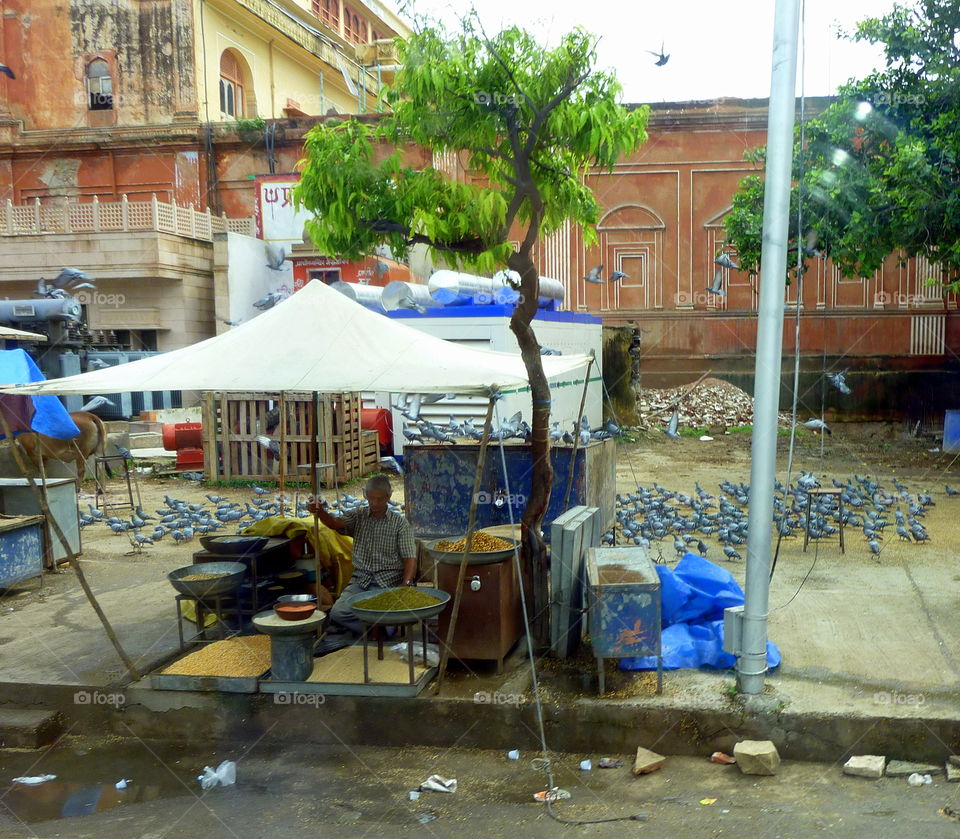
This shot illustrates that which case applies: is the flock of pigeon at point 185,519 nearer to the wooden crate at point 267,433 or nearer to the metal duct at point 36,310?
the wooden crate at point 267,433

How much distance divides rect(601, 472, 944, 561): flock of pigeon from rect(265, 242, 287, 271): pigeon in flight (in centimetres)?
1620

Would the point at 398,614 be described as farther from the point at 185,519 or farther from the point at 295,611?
the point at 185,519

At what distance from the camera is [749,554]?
19.1 feet

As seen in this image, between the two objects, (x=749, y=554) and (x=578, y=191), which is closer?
(x=749, y=554)

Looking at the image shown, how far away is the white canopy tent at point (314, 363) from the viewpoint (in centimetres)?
591

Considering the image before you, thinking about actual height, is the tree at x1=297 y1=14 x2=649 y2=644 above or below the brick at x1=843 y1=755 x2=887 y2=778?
above

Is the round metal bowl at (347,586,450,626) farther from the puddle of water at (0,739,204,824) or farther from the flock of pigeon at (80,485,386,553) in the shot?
the flock of pigeon at (80,485,386,553)

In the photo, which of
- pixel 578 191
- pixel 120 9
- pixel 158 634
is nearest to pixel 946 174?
pixel 578 191

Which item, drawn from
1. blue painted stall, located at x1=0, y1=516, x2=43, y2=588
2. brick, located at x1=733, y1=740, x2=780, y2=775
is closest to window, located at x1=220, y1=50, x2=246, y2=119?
blue painted stall, located at x1=0, y1=516, x2=43, y2=588

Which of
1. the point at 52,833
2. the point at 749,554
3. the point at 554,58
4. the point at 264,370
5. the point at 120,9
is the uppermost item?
the point at 120,9

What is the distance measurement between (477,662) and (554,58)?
14.0 ft

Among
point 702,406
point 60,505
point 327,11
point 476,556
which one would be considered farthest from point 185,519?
point 327,11

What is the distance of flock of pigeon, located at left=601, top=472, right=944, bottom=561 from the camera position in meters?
9.98

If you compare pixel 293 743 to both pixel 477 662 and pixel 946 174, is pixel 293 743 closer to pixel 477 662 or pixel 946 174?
pixel 477 662
